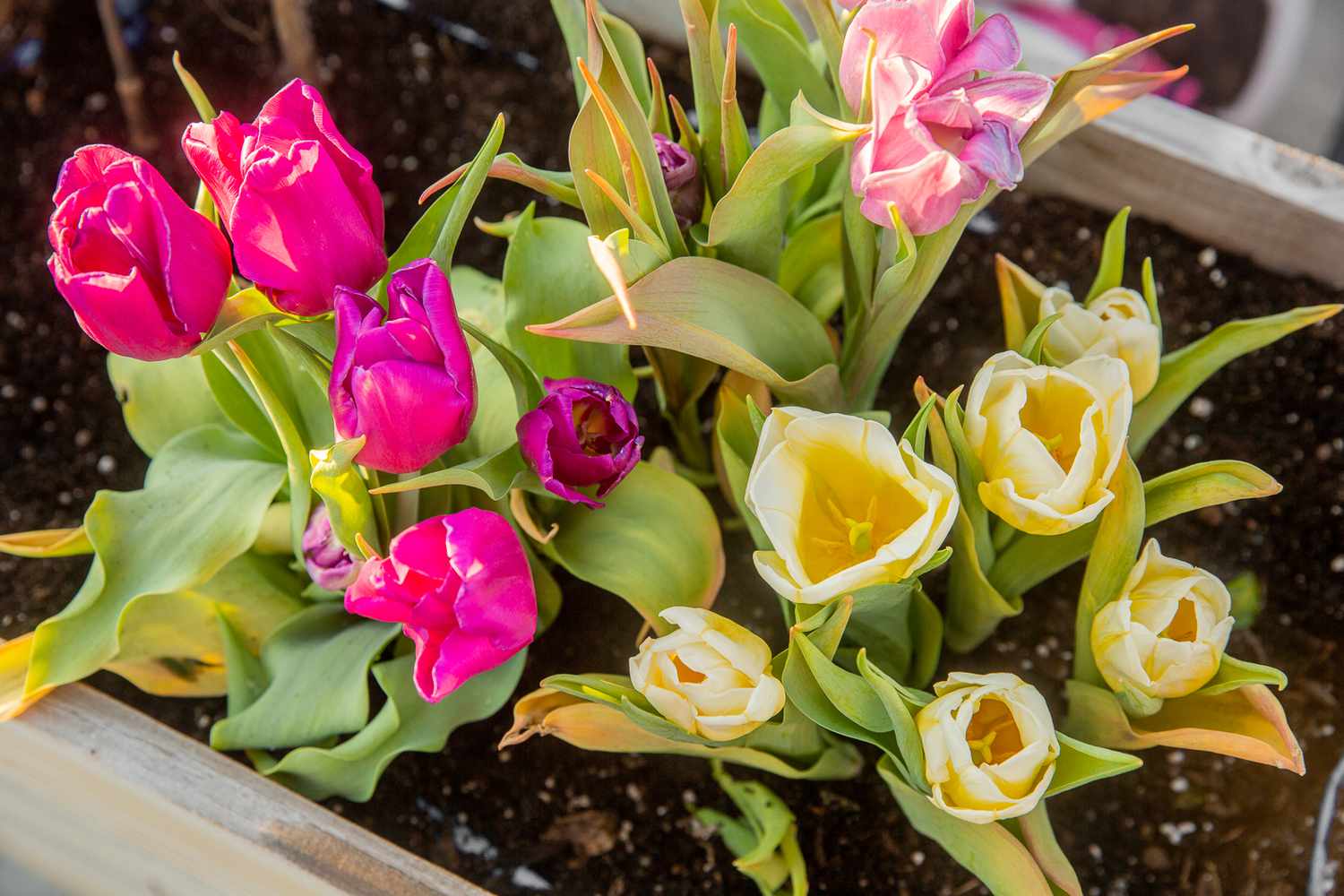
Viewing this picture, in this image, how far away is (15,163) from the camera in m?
1.09

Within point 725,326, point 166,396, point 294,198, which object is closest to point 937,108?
point 725,326

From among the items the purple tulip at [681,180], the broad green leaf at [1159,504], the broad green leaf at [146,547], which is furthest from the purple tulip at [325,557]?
the broad green leaf at [1159,504]

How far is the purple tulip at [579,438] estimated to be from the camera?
0.55 m

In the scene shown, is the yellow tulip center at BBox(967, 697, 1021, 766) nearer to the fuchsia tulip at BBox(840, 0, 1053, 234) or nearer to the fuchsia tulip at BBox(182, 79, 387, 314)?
the fuchsia tulip at BBox(840, 0, 1053, 234)

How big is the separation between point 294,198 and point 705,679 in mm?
267

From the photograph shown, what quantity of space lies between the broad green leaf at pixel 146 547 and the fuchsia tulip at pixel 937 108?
372mm

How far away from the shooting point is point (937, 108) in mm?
473

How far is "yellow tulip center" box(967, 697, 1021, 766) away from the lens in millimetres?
572

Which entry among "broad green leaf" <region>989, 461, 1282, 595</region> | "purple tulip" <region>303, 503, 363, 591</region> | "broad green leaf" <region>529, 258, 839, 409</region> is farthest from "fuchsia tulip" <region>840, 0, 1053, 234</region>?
"purple tulip" <region>303, 503, 363, 591</region>

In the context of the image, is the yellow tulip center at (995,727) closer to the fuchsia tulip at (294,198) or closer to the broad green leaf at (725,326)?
the broad green leaf at (725,326)

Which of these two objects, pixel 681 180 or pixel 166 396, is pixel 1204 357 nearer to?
pixel 681 180

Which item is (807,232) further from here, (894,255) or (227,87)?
(227,87)

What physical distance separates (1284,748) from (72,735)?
25.2 inches

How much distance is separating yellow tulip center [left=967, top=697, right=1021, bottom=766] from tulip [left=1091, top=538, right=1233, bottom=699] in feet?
0.19
